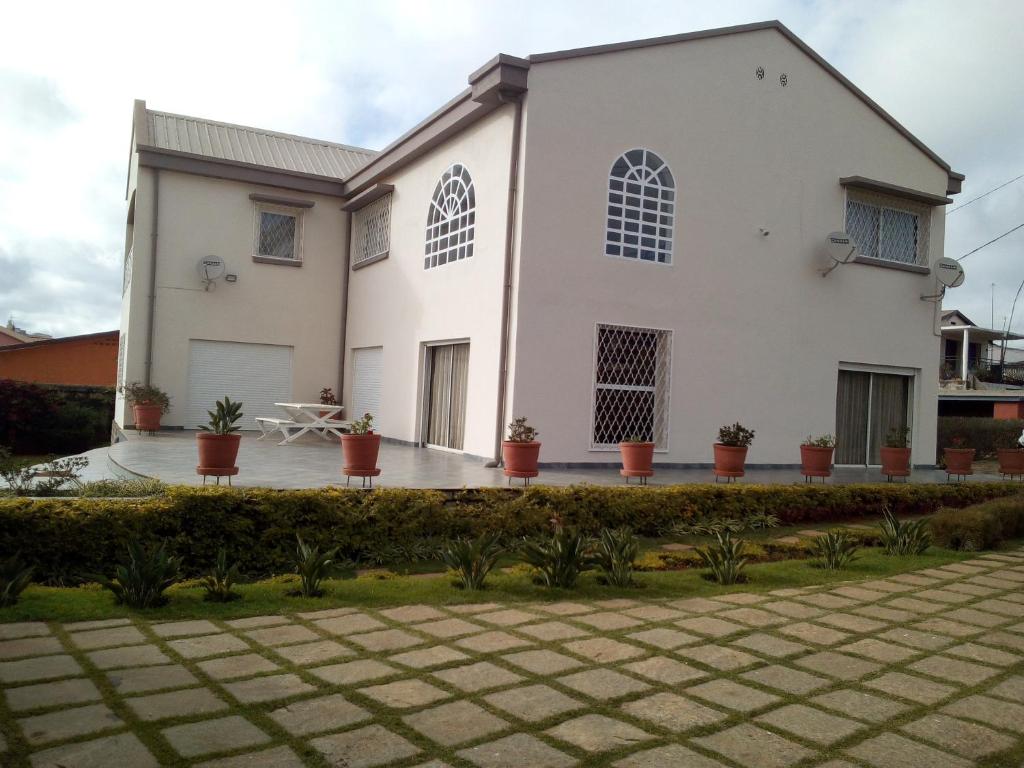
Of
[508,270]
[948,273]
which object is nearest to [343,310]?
[508,270]

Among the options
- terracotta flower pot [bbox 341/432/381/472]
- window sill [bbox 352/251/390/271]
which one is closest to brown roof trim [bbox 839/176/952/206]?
window sill [bbox 352/251/390/271]

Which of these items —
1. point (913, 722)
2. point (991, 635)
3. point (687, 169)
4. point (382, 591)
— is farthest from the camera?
→ point (687, 169)

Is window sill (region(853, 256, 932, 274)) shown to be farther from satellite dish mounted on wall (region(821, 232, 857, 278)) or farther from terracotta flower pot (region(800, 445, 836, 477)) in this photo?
terracotta flower pot (region(800, 445, 836, 477))

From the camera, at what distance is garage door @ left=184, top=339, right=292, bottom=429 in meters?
16.0

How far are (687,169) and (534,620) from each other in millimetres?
8897

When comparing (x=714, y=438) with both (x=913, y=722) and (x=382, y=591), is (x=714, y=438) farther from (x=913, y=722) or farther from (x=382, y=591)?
(x=913, y=722)

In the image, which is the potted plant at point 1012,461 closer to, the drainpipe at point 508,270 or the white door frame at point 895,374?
the white door frame at point 895,374

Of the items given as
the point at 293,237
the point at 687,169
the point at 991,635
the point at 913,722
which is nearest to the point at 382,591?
the point at 913,722

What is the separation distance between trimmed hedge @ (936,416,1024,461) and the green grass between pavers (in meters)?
16.9

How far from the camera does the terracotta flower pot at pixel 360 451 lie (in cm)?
819

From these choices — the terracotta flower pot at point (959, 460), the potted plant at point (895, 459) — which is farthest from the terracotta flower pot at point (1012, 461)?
the potted plant at point (895, 459)

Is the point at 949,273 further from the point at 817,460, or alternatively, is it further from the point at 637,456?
the point at 637,456

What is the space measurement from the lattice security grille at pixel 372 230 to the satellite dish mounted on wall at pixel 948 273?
9.68 metres

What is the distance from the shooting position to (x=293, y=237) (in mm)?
17016
